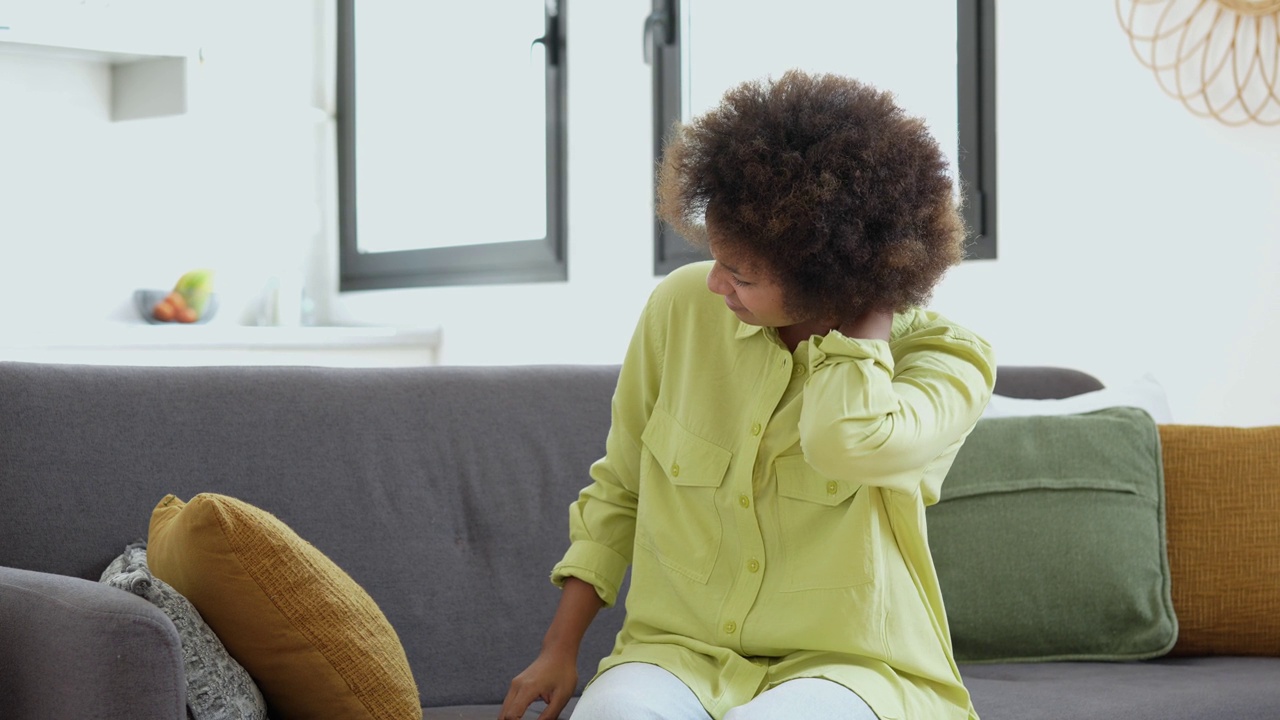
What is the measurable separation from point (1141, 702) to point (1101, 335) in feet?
3.60

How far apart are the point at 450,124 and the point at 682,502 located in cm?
310

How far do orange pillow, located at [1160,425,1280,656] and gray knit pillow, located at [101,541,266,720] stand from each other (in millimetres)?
1365

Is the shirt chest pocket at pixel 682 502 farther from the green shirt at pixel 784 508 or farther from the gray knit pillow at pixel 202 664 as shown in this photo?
the gray knit pillow at pixel 202 664

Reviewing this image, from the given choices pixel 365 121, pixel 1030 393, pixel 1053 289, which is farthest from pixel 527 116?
pixel 1030 393

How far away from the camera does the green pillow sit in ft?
6.61

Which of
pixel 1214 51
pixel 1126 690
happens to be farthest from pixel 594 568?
pixel 1214 51

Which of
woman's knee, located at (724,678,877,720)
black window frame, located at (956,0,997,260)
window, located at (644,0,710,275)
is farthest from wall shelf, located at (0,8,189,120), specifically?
woman's knee, located at (724,678,877,720)

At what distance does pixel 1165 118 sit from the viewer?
2607 mm

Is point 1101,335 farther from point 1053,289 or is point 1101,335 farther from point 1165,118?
point 1165,118

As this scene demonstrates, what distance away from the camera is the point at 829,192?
4.27ft

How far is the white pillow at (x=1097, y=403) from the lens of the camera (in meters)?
2.19

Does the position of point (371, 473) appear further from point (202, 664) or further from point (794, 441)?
point (794, 441)

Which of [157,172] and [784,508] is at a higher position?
[157,172]

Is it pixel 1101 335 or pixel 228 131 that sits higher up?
pixel 228 131
